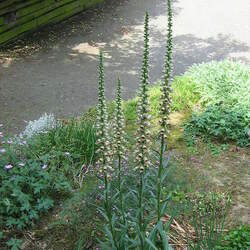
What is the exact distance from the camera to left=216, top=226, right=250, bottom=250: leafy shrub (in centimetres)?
350

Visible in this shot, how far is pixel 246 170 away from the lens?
492 cm

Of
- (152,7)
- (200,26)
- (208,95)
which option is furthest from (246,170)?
(152,7)

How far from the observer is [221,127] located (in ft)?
18.1

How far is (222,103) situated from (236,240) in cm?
302

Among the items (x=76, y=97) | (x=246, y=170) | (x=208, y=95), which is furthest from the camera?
(x=76, y=97)

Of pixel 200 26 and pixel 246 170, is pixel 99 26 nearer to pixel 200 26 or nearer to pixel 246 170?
pixel 200 26

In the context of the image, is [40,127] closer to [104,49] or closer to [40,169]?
[40,169]

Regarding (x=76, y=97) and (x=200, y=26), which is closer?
(x=76, y=97)

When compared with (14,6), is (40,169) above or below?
below

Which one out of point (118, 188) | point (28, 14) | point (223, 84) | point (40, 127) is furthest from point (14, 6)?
point (118, 188)

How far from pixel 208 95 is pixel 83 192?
114 inches

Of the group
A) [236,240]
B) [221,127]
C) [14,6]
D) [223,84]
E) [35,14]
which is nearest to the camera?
[236,240]

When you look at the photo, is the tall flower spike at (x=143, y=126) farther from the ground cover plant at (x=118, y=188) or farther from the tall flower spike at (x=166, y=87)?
the tall flower spike at (x=166, y=87)

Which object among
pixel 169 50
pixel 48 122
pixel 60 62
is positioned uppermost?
pixel 169 50
